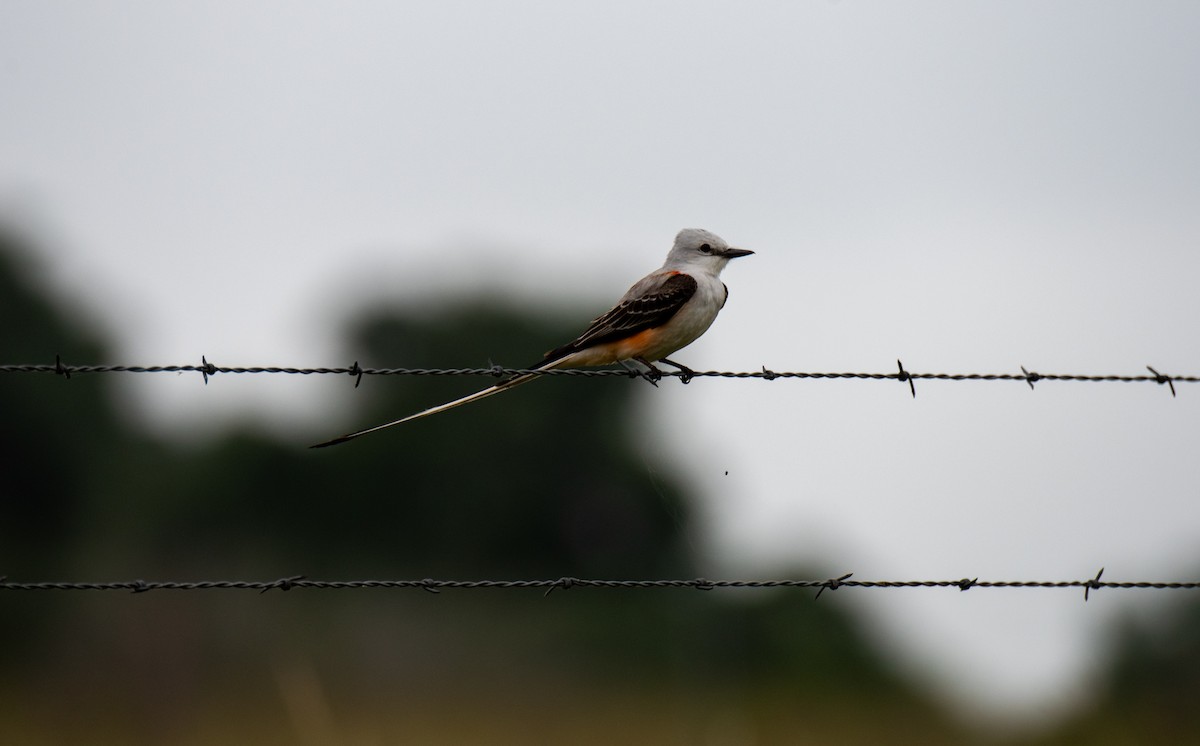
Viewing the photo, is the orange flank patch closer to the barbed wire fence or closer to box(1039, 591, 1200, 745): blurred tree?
the barbed wire fence

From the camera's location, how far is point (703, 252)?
847cm

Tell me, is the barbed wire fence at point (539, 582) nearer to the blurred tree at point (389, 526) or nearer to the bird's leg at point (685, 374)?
the bird's leg at point (685, 374)

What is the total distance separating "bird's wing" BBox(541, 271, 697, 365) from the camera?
7785 mm

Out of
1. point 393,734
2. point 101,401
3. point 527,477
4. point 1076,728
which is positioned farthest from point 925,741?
point 101,401

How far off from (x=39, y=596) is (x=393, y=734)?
68.9ft

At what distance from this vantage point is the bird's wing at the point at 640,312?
307 inches

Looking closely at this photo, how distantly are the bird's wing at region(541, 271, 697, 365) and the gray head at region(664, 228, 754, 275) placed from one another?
465 mm

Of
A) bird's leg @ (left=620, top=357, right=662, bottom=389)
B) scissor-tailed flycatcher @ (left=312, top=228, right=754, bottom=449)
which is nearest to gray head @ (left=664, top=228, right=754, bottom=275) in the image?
scissor-tailed flycatcher @ (left=312, top=228, right=754, bottom=449)

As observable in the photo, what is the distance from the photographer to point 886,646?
72.2 feet

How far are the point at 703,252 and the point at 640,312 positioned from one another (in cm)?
84

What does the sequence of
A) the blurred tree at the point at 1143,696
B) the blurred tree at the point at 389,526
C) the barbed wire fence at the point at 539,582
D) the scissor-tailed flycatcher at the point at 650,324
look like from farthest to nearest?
1. the blurred tree at the point at 389,526
2. the blurred tree at the point at 1143,696
3. the scissor-tailed flycatcher at the point at 650,324
4. the barbed wire fence at the point at 539,582

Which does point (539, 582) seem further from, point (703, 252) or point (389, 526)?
point (389, 526)

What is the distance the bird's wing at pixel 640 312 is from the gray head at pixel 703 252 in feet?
1.52

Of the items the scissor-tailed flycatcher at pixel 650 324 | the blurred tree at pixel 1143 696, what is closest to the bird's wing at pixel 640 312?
the scissor-tailed flycatcher at pixel 650 324
